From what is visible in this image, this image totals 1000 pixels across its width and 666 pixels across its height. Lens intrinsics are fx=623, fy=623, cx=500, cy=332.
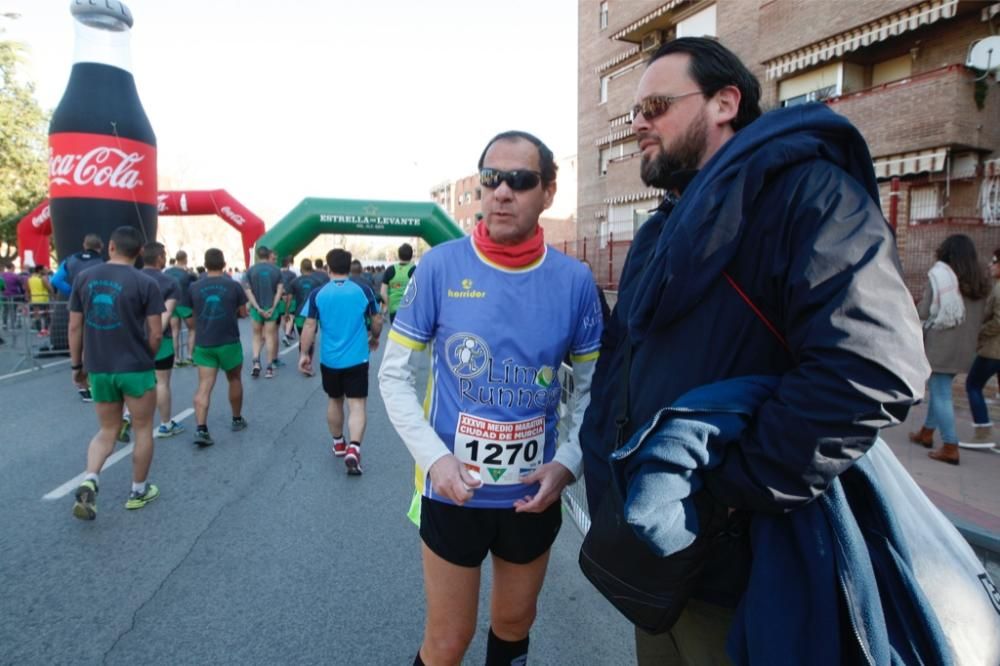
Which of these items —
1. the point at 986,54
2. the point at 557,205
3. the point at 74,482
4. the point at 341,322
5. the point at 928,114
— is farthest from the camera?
the point at 557,205

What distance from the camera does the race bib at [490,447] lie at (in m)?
2.03

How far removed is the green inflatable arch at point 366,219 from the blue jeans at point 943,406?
57.6 feet

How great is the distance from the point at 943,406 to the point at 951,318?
82 cm

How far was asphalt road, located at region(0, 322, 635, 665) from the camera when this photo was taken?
9.62 feet

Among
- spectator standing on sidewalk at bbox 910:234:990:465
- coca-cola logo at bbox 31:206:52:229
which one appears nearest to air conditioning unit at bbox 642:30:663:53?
spectator standing on sidewalk at bbox 910:234:990:465

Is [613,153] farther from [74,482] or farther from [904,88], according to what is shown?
[74,482]

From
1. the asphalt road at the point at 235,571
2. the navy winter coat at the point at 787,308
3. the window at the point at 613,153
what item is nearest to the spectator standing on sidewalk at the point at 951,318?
the asphalt road at the point at 235,571

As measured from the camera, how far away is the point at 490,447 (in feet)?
6.69

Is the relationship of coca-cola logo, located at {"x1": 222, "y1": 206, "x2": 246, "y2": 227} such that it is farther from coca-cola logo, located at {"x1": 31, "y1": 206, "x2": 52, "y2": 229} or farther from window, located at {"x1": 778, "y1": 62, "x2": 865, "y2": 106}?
window, located at {"x1": 778, "y1": 62, "x2": 865, "y2": 106}

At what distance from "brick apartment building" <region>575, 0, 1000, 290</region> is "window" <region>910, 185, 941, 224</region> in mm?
24

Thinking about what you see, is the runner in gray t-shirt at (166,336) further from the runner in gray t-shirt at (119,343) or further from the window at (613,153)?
the window at (613,153)

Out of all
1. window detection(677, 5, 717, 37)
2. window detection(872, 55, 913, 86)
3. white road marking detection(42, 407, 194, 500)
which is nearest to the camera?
white road marking detection(42, 407, 194, 500)

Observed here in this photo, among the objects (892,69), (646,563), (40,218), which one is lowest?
(646,563)

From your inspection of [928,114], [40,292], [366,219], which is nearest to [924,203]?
[928,114]
